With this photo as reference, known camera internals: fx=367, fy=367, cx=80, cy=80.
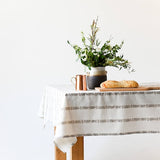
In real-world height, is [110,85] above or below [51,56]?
below

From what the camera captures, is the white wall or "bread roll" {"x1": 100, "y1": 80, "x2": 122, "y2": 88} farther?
the white wall

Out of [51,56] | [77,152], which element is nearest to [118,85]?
[77,152]

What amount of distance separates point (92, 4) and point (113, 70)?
704mm

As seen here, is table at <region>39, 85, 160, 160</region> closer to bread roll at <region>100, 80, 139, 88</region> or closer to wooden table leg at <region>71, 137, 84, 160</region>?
bread roll at <region>100, 80, 139, 88</region>

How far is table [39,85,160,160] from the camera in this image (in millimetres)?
2021

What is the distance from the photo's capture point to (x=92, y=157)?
3750mm

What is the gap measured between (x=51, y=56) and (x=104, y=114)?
166 centimetres

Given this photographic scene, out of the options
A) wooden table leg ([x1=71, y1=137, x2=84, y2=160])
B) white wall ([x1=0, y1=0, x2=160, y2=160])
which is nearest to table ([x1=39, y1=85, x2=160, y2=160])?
wooden table leg ([x1=71, y1=137, x2=84, y2=160])

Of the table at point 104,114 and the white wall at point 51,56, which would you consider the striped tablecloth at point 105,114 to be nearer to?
the table at point 104,114

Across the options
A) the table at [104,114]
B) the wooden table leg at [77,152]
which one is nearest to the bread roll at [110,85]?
the table at [104,114]

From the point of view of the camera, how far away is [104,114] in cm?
207

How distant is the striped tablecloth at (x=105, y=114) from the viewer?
2.02 m

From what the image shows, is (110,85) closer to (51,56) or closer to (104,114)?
(104,114)

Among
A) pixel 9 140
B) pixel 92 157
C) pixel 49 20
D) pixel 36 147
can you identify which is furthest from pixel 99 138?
pixel 49 20
